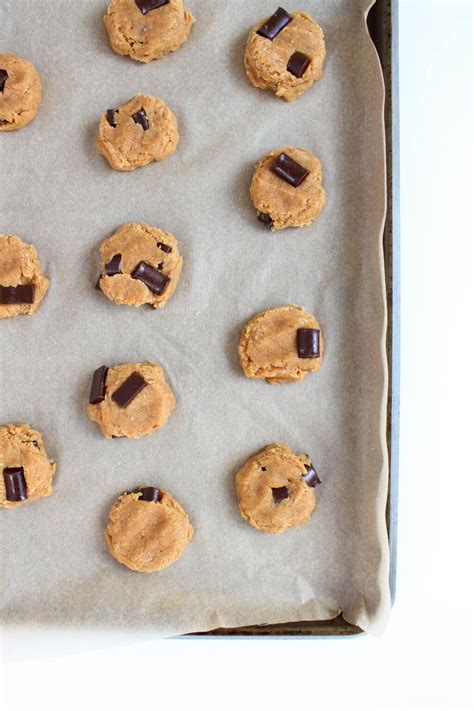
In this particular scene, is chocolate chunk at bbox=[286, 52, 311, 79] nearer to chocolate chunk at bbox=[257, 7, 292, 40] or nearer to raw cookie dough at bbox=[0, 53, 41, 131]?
chocolate chunk at bbox=[257, 7, 292, 40]

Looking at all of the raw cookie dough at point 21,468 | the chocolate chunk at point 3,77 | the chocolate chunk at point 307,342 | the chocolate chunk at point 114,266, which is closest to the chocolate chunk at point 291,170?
the chocolate chunk at point 307,342

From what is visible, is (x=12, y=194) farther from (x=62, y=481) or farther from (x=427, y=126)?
(x=427, y=126)

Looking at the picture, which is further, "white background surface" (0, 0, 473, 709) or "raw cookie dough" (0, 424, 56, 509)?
"white background surface" (0, 0, 473, 709)

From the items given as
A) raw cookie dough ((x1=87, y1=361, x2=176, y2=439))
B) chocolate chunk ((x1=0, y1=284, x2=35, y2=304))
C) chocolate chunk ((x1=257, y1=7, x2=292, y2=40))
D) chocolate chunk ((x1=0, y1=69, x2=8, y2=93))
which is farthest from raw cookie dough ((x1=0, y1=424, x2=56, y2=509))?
chocolate chunk ((x1=257, y1=7, x2=292, y2=40))

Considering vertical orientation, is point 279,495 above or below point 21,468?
below

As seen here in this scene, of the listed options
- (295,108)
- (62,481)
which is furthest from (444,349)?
(62,481)

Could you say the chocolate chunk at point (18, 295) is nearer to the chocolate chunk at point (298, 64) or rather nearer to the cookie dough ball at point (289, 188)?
the cookie dough ball at point (289, 188)

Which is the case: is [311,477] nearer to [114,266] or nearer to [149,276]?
[149,276]

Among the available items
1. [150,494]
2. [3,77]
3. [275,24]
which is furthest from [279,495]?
[3,77]
